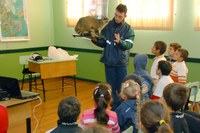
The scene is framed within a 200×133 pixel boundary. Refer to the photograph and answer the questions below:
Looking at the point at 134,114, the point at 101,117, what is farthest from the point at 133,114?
the point at 101,117

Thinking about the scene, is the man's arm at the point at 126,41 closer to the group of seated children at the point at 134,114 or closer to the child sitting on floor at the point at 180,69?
the child sitting on floor at the point at 180,69

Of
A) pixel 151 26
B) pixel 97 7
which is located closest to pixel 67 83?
pixel 97 7

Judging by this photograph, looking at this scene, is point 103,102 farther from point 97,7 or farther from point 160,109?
point 97,7

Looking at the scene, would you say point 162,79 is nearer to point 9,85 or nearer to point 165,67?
point 165,67

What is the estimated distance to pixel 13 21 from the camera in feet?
19.9

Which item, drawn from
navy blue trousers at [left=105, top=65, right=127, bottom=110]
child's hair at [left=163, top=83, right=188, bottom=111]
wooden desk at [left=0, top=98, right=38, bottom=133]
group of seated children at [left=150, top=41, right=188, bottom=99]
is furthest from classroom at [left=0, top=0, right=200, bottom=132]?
wooden desk at [left=0, top=98, right=38, bottom=133]

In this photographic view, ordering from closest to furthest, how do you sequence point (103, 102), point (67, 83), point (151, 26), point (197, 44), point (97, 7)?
point (103, 102)
point (197, 44)
point (151, 26)
point (97, 7)
point (67, 83)

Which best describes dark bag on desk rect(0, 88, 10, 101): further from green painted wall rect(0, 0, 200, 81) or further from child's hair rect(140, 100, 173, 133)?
green painted wall rect(0, 0, 200, 81)

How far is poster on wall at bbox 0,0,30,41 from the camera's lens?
5.89m

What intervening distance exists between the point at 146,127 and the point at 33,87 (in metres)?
4.63

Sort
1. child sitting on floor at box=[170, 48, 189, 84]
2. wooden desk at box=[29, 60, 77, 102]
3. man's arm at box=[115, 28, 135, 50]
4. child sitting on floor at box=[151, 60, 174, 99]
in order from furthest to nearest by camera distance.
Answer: wooden desk at box=[29, 60, 77, 102], man's arm at box=[115, 28, 135, 50], child sitting on floor at box=[170, 48, 189, 84], child sitting on floor at box=[151, 60, 174, 99]

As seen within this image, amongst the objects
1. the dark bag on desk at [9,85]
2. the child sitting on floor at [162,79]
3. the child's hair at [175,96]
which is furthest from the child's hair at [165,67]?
the dark bag on desk at [9,85]

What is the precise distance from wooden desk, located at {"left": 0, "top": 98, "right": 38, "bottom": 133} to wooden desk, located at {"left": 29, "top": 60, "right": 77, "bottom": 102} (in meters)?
2.10

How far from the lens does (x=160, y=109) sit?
162 cm
